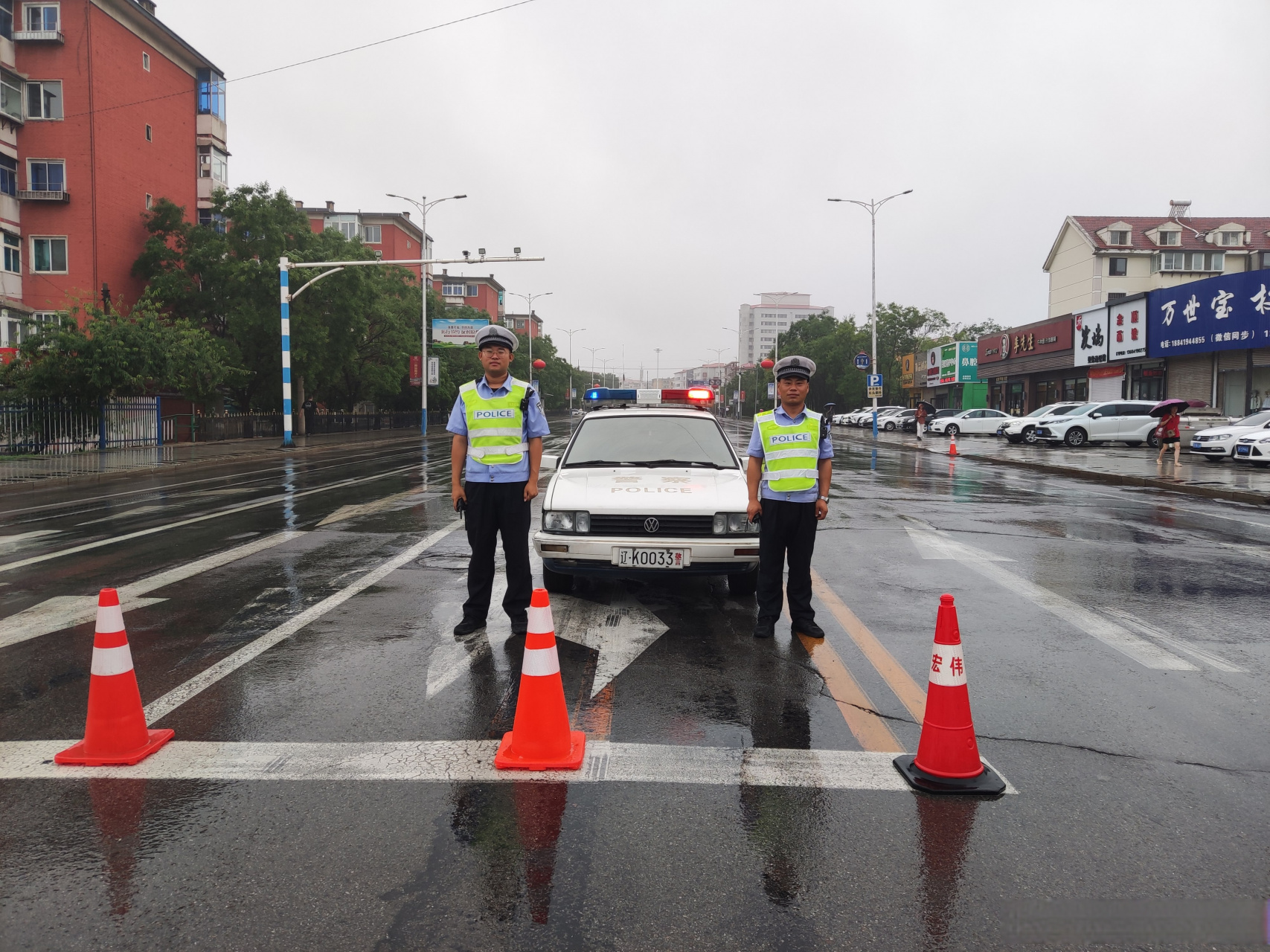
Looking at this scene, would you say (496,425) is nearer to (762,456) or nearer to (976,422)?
(762,456)

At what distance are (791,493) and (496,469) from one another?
1.95m

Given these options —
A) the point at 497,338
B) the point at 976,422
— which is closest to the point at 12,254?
the point at 497,338

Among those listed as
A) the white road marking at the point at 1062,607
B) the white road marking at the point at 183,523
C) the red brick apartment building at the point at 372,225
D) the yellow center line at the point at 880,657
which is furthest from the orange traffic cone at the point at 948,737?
the red brick apartment building at the point at 372,225

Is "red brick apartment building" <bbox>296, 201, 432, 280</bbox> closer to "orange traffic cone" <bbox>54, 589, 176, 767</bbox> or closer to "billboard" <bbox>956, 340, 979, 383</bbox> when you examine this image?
"billboard" <bbox>956, 340, 979, 383</bbox>

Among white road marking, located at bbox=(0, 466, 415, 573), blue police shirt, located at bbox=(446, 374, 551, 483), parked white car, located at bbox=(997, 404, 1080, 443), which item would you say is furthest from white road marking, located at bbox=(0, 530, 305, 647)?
parked white car, located at bbox=(997, 404, 1080, 443)

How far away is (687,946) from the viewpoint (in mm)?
2492

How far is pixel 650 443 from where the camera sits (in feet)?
25.7

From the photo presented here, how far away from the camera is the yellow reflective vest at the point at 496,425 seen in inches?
227

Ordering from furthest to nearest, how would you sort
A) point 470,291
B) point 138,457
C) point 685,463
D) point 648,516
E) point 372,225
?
point 470,291 → point 372,225 → point 138,457 → point 685,463 → point 648,516

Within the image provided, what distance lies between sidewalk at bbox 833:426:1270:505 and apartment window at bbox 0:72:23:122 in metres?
35.5

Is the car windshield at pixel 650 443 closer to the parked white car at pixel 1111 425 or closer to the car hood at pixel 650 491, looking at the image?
the car hood at pixel 650 491

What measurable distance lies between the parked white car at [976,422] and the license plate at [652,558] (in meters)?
40.3

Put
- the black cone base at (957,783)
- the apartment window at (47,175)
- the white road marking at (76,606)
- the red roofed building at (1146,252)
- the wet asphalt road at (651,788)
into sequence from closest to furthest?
the wet asphalt road at (651,788) → the black cone base at (957,783) → the white road marking at (76,606) → the apartment window at (47,175) → the red roofed building at (1146,252)

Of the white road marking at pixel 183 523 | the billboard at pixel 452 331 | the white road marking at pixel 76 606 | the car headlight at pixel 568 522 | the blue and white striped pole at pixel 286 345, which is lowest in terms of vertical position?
the white road marking at pixel 76 606
